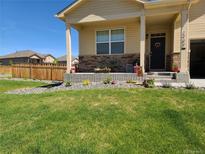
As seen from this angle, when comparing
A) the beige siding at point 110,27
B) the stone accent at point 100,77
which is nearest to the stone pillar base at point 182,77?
the stone accent at point 100,77

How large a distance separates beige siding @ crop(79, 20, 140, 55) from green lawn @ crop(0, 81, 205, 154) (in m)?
5.29

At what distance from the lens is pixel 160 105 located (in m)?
4.91

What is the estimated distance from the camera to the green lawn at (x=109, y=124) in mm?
3209

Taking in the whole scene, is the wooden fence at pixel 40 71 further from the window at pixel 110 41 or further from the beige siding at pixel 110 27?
the window at pixel 110 41

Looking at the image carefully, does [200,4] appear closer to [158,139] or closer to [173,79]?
[173,79]

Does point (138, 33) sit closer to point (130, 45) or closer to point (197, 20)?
point (130, 45)

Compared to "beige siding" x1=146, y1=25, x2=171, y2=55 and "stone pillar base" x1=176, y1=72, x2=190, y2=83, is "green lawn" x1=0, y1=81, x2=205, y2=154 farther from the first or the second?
"beige siding" x1=146, y1=25, x2=171, y2=55

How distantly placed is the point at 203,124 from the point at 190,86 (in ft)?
9.87

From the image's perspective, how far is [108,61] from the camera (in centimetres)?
1113

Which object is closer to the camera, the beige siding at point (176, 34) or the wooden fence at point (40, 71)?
the beige siding at point (176, 34)

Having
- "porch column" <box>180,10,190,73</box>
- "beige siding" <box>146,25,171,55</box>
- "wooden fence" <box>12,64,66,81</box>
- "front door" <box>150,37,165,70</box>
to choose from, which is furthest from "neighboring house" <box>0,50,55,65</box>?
"porch column" <box>180,10,190,73</box>

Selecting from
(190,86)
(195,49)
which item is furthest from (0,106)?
(195,49)

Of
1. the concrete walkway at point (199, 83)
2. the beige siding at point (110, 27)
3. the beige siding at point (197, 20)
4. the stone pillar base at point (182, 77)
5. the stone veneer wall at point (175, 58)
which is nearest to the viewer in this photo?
the concrete walkway at point (199, 83)

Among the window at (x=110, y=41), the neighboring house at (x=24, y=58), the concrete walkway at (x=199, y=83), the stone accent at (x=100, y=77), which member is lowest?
the concrete walkway at (x=199, y=83)
